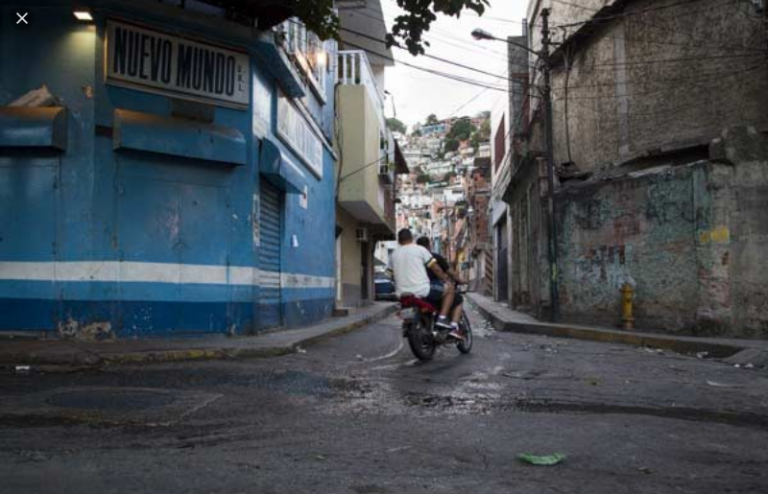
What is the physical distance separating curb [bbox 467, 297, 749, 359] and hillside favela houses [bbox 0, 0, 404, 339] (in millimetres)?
6369

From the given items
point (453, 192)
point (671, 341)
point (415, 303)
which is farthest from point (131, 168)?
point (453, 192)

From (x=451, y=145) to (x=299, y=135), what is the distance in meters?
141

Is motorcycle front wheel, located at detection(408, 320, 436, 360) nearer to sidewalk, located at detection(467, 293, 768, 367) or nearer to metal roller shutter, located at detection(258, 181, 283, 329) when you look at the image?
metal roller shutter, located at detection(258, 181, 283, 329)

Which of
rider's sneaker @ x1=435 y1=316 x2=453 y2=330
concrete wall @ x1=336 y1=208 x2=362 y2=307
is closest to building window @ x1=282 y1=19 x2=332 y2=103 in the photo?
concrete wall @ x1=336 y1=208 x2=362 y2=307

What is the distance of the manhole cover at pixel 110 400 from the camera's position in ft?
17.4

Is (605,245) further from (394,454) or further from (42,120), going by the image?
(394,454)

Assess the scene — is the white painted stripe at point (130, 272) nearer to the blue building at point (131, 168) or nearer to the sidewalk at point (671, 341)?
the blue building at point (131, 168)

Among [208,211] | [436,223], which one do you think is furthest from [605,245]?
[436,223]

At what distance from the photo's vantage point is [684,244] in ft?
44.0

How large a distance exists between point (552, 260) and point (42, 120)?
11312 mm

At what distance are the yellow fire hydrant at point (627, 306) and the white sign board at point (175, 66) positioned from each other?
27.9 feet

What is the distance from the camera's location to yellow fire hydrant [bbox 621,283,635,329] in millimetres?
14383

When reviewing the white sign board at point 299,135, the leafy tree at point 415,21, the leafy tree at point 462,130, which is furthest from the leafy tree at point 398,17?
the leafy tree at point 462,130

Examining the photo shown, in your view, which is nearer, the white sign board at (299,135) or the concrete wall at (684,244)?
the concrete wall at (684,244)
